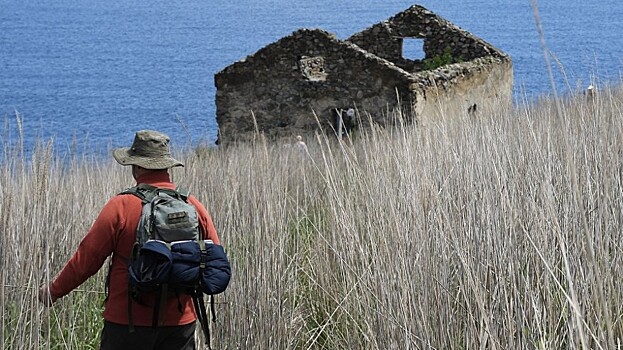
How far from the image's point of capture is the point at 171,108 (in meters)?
42.6

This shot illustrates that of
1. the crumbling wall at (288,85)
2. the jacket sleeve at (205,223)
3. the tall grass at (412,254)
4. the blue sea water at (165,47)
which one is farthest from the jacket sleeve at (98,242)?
the crumbling wall at (288,85)

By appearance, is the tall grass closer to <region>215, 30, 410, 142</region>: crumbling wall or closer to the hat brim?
the hat brim

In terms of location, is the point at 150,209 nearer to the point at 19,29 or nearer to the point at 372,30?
the point at 372,30

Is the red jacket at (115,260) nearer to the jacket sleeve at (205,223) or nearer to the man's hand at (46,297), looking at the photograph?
the man's hand at (46,297)

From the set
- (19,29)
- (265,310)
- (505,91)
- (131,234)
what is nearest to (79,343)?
(265,310)

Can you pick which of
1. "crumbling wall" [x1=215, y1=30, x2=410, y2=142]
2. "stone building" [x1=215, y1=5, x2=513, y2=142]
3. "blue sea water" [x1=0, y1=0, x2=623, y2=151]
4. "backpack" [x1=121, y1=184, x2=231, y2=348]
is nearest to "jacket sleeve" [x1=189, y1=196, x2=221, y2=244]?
"backpack" [x1=121, y1=184, x2=231, y2=348]

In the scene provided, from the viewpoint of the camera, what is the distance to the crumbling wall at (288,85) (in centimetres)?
2006

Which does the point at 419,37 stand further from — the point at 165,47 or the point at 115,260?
the point at 165,47

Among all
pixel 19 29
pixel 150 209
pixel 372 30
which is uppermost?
pixel 150 209

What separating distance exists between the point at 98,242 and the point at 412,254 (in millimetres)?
1173

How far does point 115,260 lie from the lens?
3814 millimetres

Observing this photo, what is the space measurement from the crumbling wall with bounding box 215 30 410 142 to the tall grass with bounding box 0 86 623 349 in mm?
14148

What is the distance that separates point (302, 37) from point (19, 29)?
80722 mm

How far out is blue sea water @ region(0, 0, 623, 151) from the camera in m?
40.3
